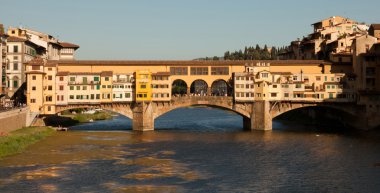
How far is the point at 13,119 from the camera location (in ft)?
214

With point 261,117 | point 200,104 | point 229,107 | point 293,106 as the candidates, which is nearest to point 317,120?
point 293,106

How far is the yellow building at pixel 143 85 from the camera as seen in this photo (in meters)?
79.9

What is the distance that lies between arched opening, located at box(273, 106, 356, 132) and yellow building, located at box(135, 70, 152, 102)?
2201cm

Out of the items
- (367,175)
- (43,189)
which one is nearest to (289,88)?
(367,175)

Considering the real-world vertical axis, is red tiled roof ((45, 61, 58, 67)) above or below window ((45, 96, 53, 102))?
above

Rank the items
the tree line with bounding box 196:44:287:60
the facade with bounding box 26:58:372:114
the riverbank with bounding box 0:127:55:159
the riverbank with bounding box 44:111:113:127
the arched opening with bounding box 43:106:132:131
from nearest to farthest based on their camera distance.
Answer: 1. the riverbank with bounding box 0:127:55:159
2. the facade with bounding box 26:58:372:114
3. the arched opening with bounding box 43:106:132:131
4. the riverbank with bounding box 44:111:113:127
5. the tree line with bounding box 196:44:287:60

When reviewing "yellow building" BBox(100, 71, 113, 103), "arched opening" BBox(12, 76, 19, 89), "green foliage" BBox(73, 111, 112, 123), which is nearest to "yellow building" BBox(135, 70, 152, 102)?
"yellow building" BBox(100, 71, 113, 103)

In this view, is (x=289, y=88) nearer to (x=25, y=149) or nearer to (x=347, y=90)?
(x=347, y=90)

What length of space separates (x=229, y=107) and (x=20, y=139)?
111 feet

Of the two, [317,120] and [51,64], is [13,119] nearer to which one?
[51,64]

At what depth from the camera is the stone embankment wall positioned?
6044 centimetres

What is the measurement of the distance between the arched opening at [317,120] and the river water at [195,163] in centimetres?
1014

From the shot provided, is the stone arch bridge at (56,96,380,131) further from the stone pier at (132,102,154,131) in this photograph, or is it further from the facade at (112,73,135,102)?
the facade at (112,73,135,102)

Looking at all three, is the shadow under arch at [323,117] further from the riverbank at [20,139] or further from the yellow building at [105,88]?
the riverbank at [20,139]
